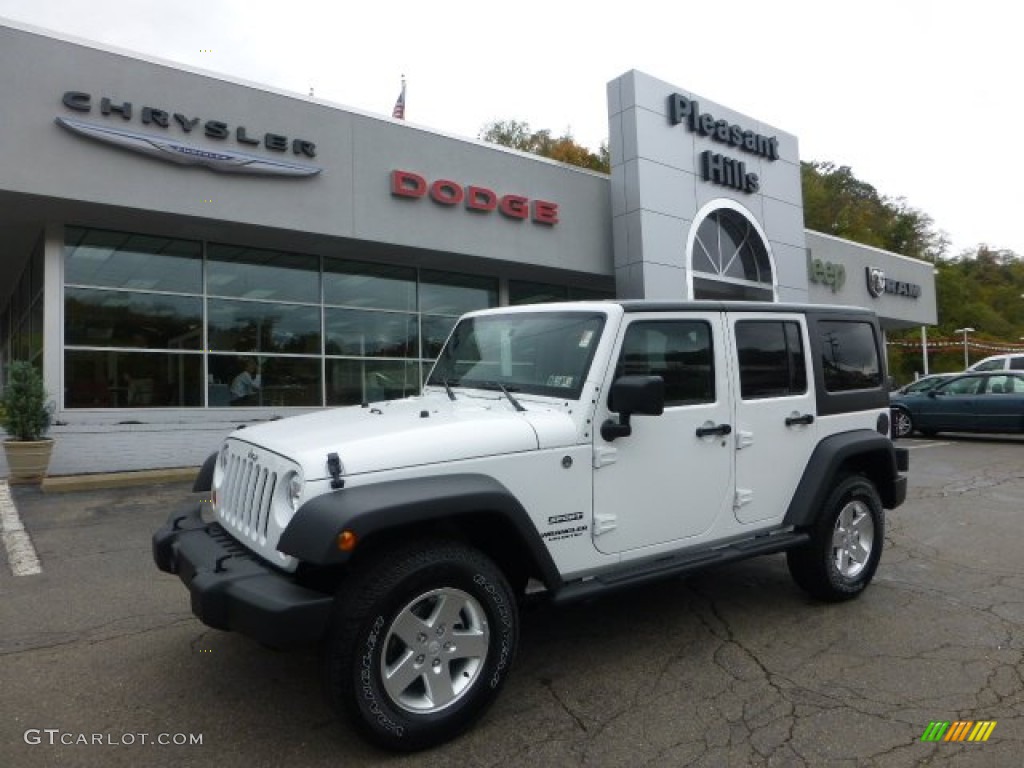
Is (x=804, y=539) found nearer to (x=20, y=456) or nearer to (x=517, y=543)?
(x=517, y=543)

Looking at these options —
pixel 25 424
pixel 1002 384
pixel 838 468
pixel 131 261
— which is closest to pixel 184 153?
pixel 131 261

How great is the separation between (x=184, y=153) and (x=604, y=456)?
31.2 feet

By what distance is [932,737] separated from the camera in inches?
115

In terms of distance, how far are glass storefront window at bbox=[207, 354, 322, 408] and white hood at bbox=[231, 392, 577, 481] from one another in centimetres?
Result: 901

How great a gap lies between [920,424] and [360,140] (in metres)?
12.6

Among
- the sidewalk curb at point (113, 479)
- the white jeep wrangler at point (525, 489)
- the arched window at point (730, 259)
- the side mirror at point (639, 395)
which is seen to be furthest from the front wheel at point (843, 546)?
the arched window at point (730, 259)

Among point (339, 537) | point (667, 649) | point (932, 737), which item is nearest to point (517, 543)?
point (339, 537)

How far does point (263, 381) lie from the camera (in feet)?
41.1

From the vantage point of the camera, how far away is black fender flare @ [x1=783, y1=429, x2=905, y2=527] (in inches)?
167

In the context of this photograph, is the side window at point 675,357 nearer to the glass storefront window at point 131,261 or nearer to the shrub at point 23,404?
the shrub at point 23,404

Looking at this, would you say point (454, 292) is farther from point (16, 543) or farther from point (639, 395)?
point (639, 395)

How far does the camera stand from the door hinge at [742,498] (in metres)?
4.01

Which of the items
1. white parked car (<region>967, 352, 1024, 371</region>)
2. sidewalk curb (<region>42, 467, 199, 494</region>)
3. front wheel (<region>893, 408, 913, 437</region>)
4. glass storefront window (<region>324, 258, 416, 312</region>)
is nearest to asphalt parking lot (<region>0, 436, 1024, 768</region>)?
sidewalk curb (<region>42, 467, 199, 494</region>)

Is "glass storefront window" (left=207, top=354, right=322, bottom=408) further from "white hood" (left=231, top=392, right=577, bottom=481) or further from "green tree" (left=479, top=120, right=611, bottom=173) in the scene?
"green tree" (left=479, top=120, right=611, bottom=173)
